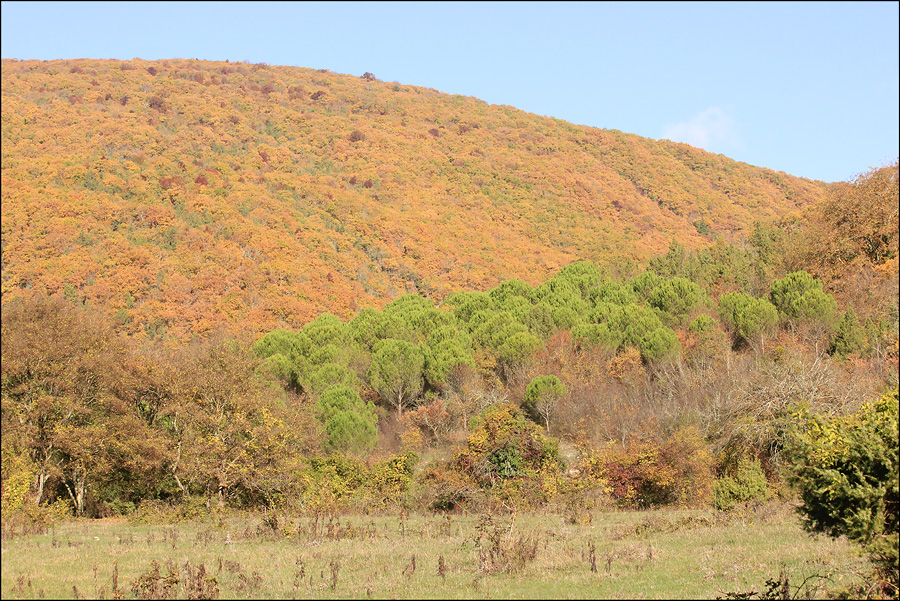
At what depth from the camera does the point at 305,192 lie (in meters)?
91.3

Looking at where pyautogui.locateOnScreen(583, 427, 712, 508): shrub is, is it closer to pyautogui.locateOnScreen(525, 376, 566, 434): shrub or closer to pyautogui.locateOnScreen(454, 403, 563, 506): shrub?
pyautogui.locateOnScreen(454, 403, 563, 506): shrub

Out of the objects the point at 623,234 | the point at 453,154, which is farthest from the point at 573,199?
the point at 453,154

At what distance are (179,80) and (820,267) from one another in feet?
360

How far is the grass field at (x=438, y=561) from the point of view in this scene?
404 inches

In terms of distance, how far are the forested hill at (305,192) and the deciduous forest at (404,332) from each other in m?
0.48

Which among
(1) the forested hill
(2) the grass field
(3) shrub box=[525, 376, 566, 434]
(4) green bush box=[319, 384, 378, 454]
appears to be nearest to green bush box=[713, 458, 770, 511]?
(2) the grass field

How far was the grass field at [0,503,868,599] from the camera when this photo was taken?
10.3 meters

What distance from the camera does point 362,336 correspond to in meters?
50.8

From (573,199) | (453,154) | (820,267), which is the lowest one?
(820,267)

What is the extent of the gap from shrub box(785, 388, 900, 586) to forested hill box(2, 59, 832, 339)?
25.2m

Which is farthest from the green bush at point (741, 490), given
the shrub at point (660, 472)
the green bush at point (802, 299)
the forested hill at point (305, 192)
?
the forested hill at point (305, 192)

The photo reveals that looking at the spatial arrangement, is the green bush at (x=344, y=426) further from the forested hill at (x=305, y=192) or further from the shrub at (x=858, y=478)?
the shrub at (x=858, y=478)

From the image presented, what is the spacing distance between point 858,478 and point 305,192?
8670cm

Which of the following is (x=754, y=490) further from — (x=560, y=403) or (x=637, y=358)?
(x=637, y=358)
